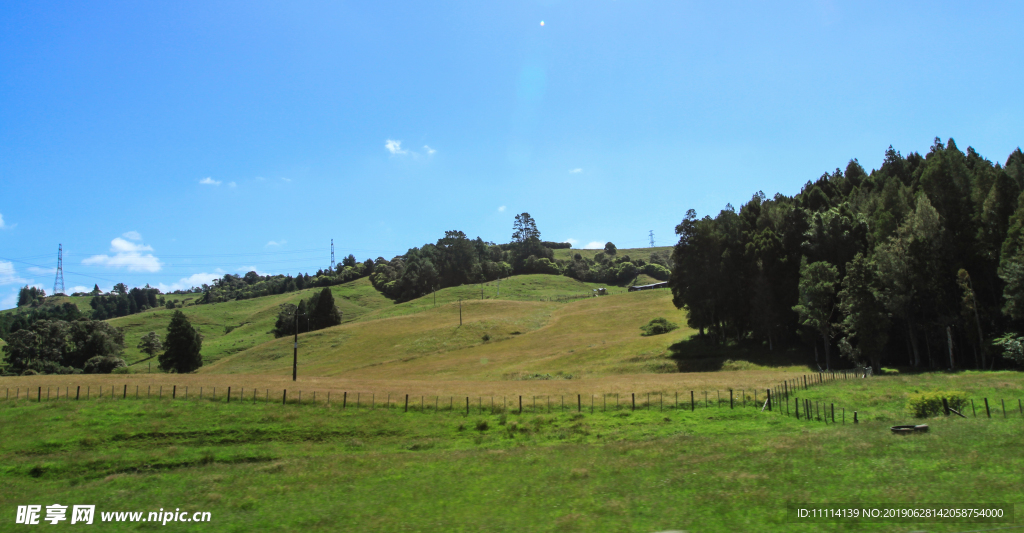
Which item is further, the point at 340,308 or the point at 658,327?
the point at 340,308

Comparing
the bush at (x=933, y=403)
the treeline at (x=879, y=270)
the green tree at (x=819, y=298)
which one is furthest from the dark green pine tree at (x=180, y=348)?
the bush at (x=933, y=403)

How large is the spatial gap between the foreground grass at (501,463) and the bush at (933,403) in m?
1.19

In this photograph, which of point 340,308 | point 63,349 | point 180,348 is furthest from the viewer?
point 340,308

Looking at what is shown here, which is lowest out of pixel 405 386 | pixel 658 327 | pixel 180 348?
pixel 405 386

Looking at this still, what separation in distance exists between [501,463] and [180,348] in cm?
8943

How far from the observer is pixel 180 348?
9456cm

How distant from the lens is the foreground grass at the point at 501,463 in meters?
18.0

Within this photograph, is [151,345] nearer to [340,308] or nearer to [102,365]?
[102,365]

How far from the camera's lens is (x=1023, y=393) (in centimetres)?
3244

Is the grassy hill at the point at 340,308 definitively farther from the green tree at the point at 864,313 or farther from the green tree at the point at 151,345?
the green tree at the point at 864,313

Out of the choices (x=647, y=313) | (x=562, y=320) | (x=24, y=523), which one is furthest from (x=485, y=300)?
(x=24, y=523)

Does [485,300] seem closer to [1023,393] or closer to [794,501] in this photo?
[1023,393]

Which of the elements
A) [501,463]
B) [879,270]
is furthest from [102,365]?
[879,270]

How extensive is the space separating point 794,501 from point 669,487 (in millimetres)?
4525
